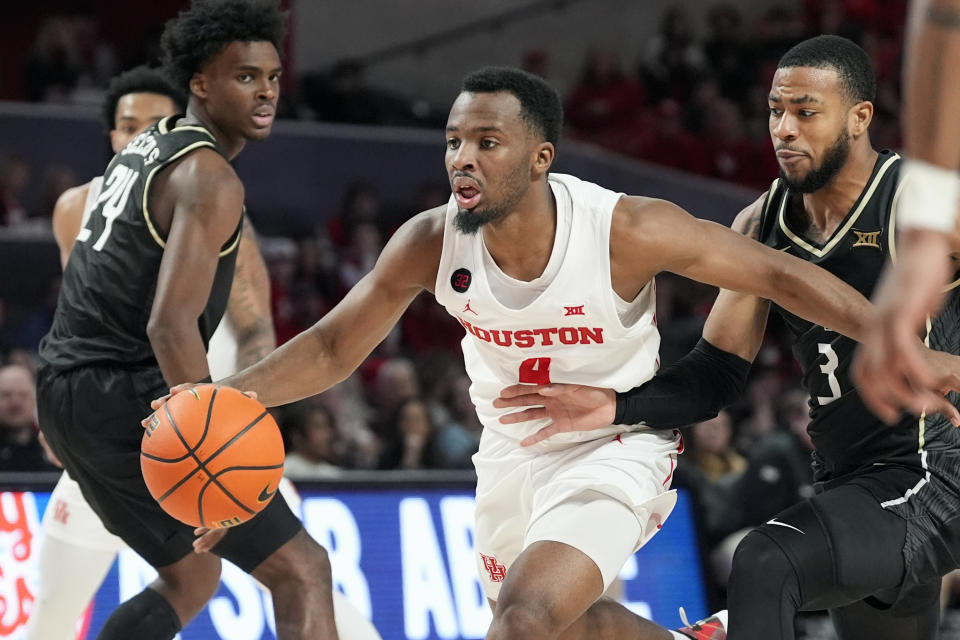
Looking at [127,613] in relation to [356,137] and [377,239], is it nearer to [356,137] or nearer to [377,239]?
[377,239]

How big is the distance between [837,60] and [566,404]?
4.61 feet

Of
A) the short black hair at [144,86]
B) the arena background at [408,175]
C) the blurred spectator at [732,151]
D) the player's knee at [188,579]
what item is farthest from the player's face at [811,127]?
the blurred spectator at [732,151]

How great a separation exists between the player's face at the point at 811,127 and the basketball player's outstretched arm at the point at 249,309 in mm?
2076

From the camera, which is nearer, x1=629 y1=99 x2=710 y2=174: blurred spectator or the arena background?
the arena background

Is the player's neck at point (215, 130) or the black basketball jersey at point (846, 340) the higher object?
the player's neck at point (215, 130)

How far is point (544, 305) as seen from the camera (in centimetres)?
379

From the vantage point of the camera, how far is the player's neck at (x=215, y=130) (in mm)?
4533

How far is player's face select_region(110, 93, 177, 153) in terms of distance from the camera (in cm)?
564

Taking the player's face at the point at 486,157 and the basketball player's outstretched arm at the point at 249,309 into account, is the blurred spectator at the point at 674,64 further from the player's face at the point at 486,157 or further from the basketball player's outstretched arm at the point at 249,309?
the player's face at the point at 486,157

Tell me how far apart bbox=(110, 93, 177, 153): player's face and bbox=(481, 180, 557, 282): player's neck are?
2.33 meters

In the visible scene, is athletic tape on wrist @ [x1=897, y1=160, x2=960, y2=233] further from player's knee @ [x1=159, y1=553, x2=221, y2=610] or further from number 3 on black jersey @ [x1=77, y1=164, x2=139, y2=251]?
player's knee @ [x1=159, y1=553, x2=221, y2=610]

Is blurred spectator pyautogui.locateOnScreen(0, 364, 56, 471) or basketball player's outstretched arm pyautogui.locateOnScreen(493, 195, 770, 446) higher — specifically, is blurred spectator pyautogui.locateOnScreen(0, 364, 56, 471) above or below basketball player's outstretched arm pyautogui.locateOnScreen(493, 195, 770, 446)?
below

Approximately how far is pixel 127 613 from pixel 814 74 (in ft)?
9.53

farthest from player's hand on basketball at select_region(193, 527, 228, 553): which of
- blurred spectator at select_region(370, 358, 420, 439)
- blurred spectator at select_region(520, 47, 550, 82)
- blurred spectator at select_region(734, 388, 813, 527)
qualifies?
blurred spectator at select_region(520, 47, 550, 82)
